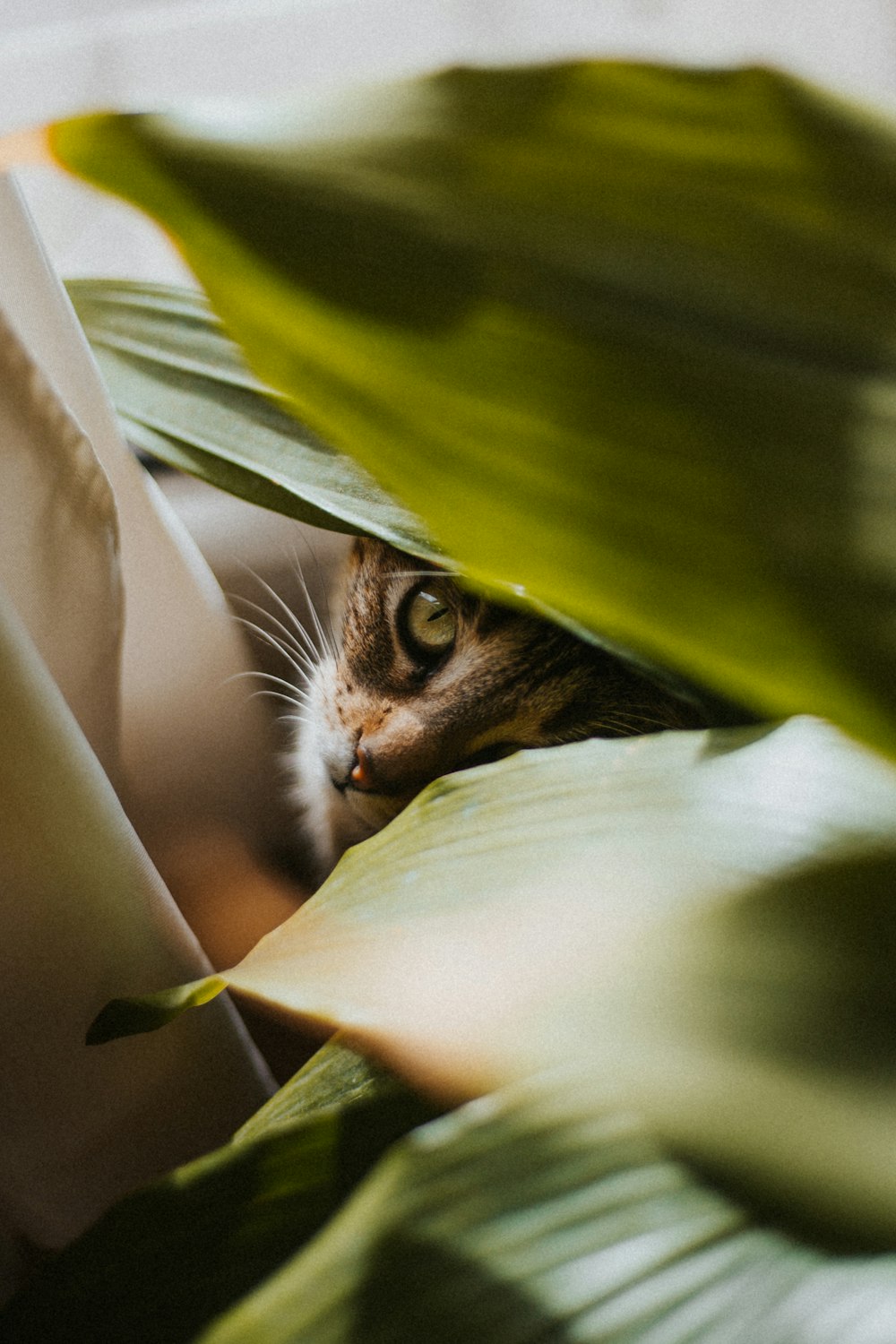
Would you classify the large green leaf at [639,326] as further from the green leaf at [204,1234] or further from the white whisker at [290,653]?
the white whisker at [290,653]

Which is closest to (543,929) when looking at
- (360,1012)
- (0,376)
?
(360,1012)

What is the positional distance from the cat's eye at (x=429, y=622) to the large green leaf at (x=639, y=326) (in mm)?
485

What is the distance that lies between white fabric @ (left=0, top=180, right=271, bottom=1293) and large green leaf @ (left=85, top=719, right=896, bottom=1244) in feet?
0.19

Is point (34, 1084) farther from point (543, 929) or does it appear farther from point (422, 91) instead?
point (422, 91)

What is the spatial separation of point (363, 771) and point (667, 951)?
452 mm

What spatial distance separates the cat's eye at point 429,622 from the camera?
2.26 ft

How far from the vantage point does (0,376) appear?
327mm

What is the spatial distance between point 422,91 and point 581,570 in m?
0.11

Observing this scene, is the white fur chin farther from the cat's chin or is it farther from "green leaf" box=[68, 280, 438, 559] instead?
"green leaf" box=[68, 280, 438, 559]

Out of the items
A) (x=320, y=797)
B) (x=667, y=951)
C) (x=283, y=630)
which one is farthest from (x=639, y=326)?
(x=320, y=797)

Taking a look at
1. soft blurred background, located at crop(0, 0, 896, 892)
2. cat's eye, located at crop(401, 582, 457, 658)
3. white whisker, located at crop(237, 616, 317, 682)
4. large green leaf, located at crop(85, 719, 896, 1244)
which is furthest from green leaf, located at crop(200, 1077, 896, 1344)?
soft blurred background, located at crop(0, 0, 896, 892)

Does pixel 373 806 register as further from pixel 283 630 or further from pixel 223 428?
pixel 223 428

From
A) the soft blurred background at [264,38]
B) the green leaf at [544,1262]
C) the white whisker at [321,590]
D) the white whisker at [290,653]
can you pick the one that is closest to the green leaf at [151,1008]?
the green leaf at [544,1262]

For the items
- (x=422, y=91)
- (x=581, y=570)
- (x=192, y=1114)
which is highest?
(x=422, y=91)
